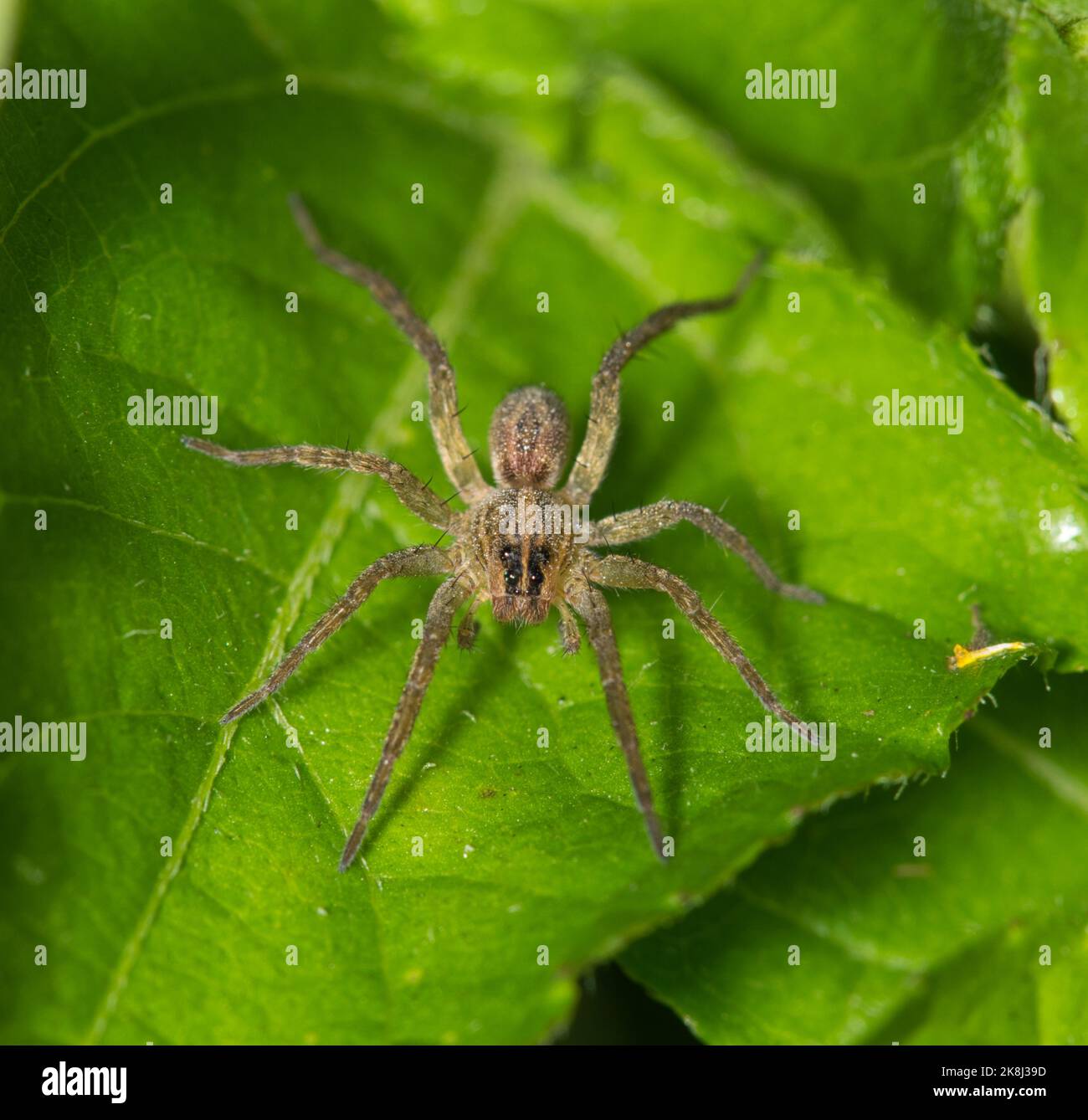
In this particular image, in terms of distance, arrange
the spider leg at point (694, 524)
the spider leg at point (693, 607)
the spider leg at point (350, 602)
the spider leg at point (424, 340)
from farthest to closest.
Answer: the spider leg at point (424, 340), the spider leg at point (694, 524), the spider leg at point (693, 607), the spider leg at point (350, 602)

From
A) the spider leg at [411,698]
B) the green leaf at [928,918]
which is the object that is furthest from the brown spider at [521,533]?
the green leaf at [928,918]

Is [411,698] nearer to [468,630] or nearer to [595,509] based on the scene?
[468,630]

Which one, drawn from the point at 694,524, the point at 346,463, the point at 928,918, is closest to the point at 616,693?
the point at 694,524

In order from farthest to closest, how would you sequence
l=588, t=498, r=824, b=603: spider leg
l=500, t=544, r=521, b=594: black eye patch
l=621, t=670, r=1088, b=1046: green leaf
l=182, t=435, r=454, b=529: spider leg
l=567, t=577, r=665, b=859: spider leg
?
l=500, t=544, r=521, b=594: black eye patch < l=588, t=498, r=824, b=603: spider leg < l=182, t=435, r=454, b=529: spider leg < l=621, t=670, r=1088, b=1046: green leaf < l=567, t=577, r=665, b=859: spider leg

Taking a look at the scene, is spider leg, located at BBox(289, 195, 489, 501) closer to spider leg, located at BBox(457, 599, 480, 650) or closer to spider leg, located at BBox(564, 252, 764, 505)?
spider leg, located at BBox(564, 252, 764, 505)

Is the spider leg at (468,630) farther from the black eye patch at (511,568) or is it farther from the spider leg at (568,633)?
the spider leg at (568,633)

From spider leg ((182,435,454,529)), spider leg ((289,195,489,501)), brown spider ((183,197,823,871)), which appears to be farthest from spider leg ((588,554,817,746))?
spider leg ((289,195,489,501))

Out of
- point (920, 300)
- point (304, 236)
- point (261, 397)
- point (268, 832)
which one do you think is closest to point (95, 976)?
point (268, 832)
